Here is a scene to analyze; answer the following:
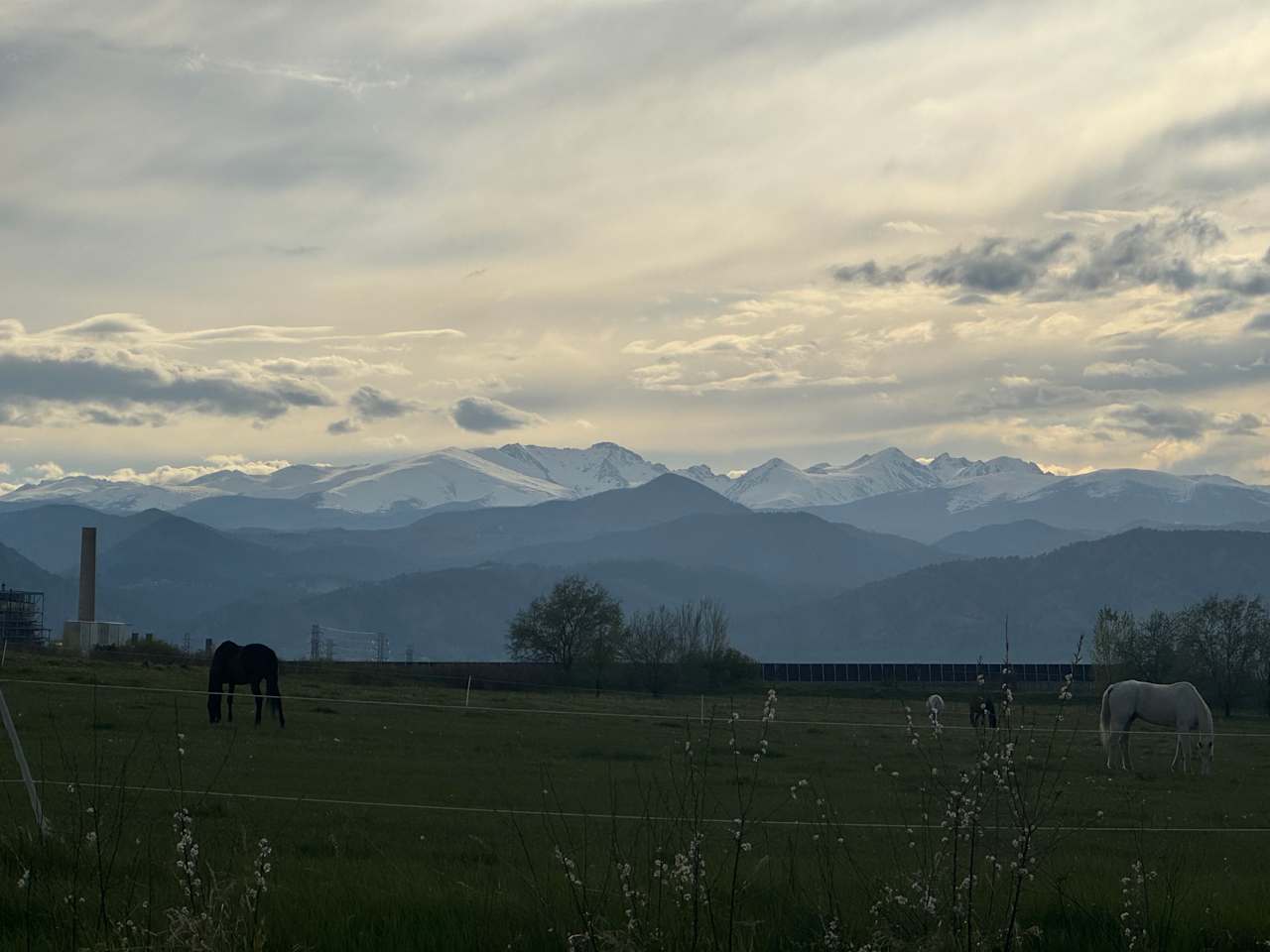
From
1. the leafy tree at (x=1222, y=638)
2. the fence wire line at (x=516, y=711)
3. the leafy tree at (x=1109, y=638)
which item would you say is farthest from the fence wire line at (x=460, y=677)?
the fence wire line at (x=516, y=711)

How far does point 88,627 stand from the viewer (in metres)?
96.9

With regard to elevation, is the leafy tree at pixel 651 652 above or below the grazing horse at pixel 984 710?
below

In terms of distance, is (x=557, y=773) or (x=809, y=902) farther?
(x=557, y=773)

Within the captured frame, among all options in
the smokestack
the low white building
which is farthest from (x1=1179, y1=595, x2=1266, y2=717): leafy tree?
the smokestack

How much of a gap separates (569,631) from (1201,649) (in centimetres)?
5243

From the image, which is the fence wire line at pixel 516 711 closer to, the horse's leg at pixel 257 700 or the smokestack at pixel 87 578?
the horse's leg at pixel 257 700

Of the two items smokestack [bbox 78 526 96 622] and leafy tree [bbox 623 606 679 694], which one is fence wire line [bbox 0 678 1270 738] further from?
smokestack [bbox 78 526 96 622]

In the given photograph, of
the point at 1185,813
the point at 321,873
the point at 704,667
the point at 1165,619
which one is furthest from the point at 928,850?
the point at 1165,619

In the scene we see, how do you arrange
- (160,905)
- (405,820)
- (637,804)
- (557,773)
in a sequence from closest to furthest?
(160,905)
(405,820)
(637,804)
(557,773)

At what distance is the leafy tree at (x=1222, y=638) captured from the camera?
357 feet

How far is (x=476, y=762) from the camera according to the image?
28734 millimetres

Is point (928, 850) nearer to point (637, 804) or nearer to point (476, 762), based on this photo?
point (637, 804)

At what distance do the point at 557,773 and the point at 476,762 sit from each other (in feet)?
8.35

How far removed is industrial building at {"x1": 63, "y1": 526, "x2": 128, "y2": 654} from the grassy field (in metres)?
60.6
